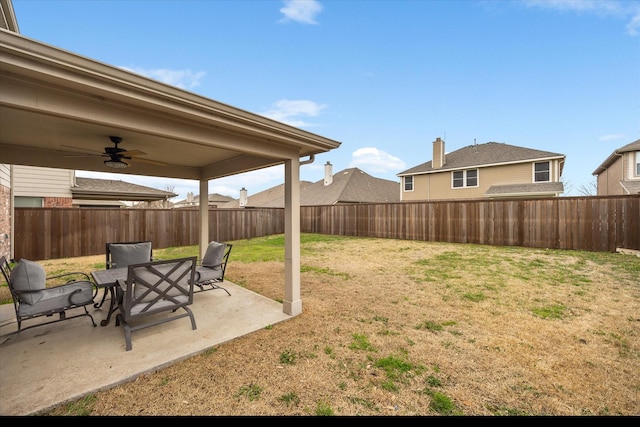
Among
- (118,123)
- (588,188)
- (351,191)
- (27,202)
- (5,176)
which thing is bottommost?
(27,202)

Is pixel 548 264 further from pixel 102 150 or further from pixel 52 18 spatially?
pixel 52 18

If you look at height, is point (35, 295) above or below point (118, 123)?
below

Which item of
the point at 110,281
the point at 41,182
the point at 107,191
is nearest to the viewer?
the point at 110,281

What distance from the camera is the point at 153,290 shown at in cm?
320

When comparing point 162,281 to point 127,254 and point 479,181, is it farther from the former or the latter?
point 479,181

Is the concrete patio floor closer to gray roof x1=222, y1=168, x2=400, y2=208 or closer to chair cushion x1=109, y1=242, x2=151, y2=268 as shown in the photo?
chair cushion x1=109, y1=242, x2=151, y2=268

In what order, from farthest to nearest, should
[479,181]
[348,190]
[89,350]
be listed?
[348,190] < [479,181] < [89,350]

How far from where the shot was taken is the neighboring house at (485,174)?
588 inches

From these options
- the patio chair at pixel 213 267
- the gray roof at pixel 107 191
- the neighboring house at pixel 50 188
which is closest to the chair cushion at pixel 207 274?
the patio chair at pixel 213 267

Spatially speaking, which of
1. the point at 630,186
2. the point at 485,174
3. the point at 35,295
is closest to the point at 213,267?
the point at 35,295

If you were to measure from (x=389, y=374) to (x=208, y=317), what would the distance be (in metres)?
2.71

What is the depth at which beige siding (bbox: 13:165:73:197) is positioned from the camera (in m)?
9.74

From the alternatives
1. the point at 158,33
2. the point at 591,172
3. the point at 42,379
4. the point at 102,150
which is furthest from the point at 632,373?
the point at 591,172

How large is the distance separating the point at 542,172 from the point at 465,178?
158 inches
